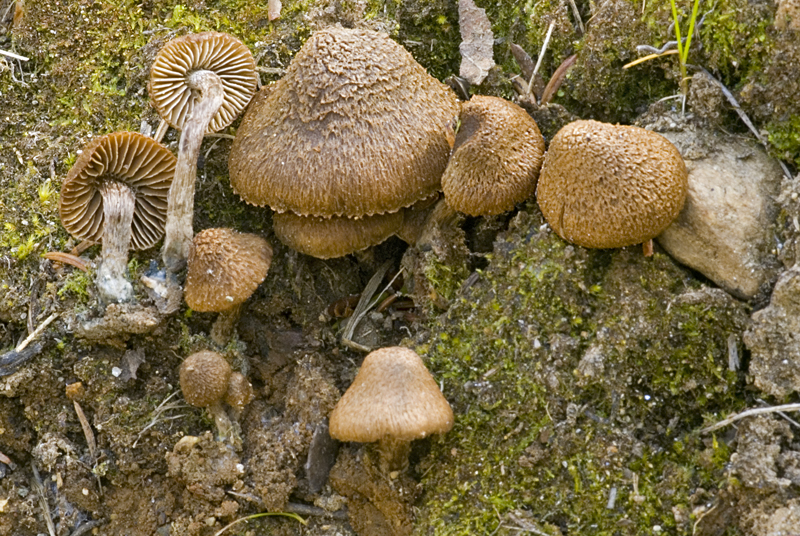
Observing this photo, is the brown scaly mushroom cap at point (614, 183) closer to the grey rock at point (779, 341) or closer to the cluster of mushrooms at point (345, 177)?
the cluster of mushrooms at point (345, 177)

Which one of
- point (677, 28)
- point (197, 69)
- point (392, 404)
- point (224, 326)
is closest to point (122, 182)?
point (197, 69)

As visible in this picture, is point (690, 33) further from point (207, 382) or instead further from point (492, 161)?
point (207, 382)

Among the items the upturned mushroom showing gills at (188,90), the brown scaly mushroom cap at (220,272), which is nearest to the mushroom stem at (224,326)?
the brown scaly mushroom cap at (220,272)

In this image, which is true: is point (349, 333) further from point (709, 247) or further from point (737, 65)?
point (737, 65)

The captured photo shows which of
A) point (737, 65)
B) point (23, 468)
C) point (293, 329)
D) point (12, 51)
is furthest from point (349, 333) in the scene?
point (12, 51)

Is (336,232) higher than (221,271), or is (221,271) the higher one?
(336,232)

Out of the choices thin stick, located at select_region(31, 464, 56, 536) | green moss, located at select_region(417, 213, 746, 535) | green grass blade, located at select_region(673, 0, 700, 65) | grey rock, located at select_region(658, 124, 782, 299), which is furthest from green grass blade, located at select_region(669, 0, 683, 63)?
thin stick, located at select_region(31, 464, 56, 536)

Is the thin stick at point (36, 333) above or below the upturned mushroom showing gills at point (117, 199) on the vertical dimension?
below
